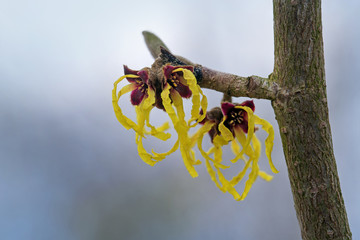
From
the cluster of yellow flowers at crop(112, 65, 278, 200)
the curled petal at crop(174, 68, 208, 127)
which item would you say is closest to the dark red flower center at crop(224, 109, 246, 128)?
the cluster of yellow flowers at crop(112, 65, 278, 200)

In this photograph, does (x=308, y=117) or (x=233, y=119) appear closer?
(x=308, y=117)

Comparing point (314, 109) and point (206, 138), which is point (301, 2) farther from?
point (206, 138)

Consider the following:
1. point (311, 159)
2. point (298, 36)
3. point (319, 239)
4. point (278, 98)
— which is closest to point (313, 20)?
point (298, 36)

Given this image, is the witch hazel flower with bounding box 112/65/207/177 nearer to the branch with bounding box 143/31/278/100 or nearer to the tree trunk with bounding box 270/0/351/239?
the branch with bounding box 143/31/278/100

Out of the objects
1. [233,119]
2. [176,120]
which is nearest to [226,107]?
[233,119]

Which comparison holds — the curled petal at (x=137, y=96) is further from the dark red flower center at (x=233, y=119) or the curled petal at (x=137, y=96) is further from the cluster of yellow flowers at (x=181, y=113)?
the dark red flower center at (x=233, y=119)

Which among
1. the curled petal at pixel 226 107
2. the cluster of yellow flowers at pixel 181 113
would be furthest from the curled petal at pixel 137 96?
the curled petal at pixel 226 107

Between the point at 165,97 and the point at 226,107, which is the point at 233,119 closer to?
the point at 226,107
